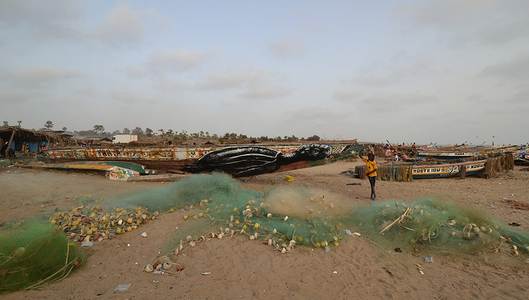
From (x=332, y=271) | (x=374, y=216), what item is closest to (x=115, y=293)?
(x=332, y=271)

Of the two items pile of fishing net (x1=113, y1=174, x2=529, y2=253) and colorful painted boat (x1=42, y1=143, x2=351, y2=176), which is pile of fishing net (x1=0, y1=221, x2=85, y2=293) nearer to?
pile of fishing net (x1=113, y1=174, x2=529, y2=253)

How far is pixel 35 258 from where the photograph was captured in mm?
3805

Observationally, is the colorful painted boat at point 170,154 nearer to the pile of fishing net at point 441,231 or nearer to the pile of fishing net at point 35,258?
the pile of fishing net at point 441,231

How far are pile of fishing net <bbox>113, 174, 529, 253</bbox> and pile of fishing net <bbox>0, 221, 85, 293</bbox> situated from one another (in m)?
1.48

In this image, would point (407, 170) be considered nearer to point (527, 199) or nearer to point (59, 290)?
point (527, 199)

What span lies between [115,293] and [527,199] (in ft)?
42.3

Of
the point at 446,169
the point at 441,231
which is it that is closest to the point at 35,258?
the point at 441,231

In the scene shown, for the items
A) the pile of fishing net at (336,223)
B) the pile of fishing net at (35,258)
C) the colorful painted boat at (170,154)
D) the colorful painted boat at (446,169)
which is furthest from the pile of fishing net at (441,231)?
the colorful painted boat at (446,169)

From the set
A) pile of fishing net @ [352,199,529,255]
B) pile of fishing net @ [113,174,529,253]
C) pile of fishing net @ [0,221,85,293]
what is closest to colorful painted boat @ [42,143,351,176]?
pile of fishing net @ [113,174,529,253]

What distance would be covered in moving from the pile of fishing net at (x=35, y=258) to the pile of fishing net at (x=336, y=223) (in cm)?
148

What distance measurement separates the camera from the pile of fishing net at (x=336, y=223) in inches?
199

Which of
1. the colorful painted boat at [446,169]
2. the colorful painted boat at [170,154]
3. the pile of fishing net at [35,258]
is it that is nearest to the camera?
the pile of fishing net at [35,258]

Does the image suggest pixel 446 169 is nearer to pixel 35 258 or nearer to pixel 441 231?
pixel 441 231

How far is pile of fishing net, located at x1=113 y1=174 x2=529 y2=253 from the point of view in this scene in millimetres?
5062
